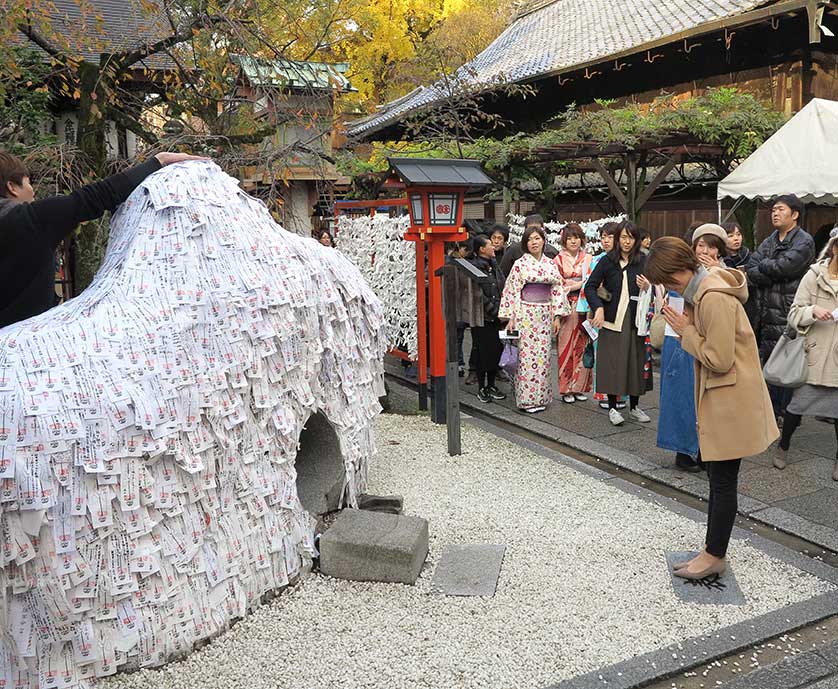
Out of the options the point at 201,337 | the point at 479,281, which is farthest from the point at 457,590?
the point at 479,281

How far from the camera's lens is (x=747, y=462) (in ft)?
19.6

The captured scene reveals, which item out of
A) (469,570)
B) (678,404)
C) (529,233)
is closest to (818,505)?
(678,404)

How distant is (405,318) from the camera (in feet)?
28.9

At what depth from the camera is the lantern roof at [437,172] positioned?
694 cm

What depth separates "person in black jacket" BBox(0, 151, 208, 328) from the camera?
323cm

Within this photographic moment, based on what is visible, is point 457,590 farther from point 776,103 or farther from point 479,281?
point 776,103

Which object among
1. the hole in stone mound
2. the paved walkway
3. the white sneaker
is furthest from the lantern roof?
the hole in stone mound

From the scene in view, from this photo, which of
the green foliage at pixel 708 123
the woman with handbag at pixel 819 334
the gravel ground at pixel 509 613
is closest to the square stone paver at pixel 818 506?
the woman with handbag at pixel 819 334

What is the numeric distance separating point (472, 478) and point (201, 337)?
2.87 metres

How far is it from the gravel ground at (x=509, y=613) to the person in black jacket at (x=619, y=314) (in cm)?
188

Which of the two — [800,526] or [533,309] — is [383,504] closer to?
[800,526]

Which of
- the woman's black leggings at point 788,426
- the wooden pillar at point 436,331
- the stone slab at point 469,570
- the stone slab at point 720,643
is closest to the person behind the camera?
the stone slab at point 720,643

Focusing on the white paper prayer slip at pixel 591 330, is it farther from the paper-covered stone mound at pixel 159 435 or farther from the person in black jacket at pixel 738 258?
the paper-covered stone mound at pixel 159 435

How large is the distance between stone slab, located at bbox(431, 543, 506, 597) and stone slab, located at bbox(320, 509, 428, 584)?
0.15m
